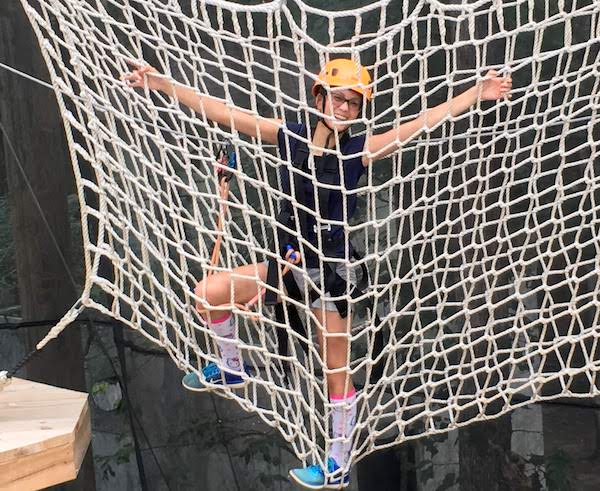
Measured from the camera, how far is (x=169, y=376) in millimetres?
2635

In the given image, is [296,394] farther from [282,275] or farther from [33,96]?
[33,96]

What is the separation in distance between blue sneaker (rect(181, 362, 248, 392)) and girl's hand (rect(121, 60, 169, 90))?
440 mm

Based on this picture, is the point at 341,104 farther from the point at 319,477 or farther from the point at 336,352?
the point at 319,477

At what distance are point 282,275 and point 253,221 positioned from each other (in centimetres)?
101

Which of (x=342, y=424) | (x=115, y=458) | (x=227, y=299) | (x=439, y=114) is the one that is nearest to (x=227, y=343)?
(x=227, y=299)

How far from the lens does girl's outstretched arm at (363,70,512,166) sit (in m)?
1.32

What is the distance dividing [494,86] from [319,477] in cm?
62

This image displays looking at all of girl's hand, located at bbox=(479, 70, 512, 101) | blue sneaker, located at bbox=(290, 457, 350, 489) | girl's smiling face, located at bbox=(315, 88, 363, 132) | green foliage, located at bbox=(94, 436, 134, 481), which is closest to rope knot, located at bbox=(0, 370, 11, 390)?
blue sneaker, located at bbox=(290, 457, 350, 489)

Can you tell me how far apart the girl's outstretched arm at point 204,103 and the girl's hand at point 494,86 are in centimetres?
30

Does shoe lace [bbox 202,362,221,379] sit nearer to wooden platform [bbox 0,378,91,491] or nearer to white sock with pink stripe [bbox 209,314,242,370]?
white sock with pink stripe [bbox 209,314,242,370]

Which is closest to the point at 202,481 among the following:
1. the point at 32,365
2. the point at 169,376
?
the point at 169,376

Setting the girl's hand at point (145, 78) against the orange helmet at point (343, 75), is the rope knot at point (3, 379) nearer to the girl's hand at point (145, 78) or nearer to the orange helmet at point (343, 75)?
the girl's hand at point (145, 78)

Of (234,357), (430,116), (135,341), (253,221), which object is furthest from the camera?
(135,341)

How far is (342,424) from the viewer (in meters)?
1.45
